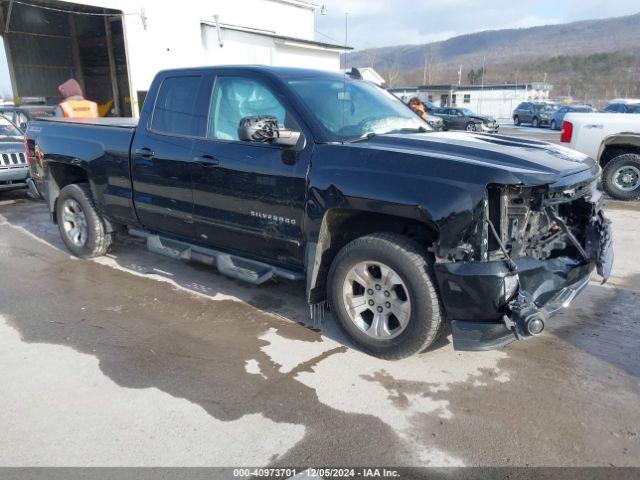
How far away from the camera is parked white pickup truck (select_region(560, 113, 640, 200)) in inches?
330

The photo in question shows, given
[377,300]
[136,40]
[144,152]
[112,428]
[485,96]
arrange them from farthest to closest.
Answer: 1. [485,96]
2. [136,40]
3. [144,152]
4. [377,300]
5. [112,428]

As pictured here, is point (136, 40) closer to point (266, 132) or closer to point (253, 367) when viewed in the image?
point (266, 132)

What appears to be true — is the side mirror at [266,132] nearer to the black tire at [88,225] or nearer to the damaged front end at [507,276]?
the damaged front end at [507,276]

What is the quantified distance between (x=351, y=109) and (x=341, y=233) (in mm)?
1038

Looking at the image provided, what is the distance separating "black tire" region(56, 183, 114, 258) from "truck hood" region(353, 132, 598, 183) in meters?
3.46

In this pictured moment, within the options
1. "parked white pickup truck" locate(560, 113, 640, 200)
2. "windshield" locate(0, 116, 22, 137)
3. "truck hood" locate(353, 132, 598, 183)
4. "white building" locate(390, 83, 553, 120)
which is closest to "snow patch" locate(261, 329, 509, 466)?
"truck hood" locate(353, 132, 598, 183)

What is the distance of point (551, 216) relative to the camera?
131 inches

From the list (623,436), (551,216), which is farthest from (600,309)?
(623,436)

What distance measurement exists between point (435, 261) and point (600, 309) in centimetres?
208

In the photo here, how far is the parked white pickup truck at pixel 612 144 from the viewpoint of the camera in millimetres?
8383

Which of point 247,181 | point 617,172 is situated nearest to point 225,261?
point 247,181

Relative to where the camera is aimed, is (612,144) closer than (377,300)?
No

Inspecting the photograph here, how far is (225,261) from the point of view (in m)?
4.27

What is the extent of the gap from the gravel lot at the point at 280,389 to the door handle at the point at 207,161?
124 cm
